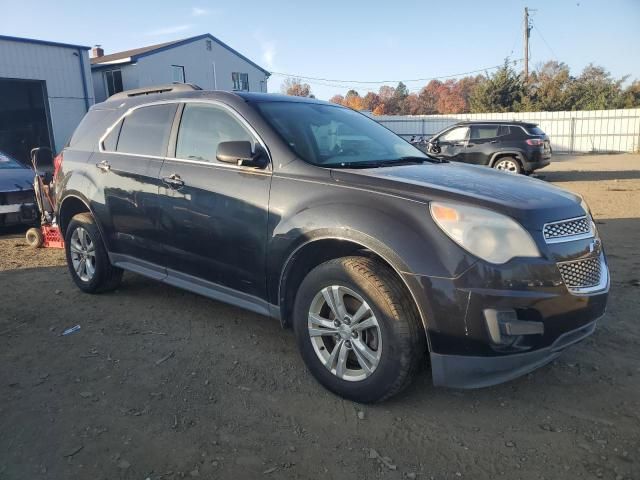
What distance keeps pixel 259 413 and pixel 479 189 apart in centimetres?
185

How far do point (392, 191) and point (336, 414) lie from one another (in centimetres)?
134

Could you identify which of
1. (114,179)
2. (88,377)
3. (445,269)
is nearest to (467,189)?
(445,269)

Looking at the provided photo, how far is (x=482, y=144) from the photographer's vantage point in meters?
14.0

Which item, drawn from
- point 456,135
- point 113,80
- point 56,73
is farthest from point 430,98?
point 456,135

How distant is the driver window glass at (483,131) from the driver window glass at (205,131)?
11.6m

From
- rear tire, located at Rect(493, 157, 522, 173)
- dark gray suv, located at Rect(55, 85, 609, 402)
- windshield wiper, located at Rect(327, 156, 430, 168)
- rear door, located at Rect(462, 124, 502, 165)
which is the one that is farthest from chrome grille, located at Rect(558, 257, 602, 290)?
rear door, located at Rect(462, 124, 502, 165)

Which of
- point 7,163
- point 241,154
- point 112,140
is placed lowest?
point 7,163

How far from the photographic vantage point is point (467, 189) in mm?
2916

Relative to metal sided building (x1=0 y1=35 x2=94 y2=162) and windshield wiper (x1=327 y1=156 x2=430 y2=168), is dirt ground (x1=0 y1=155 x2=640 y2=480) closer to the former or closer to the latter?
windshield wiper (x1=327 y1=156 x2=430 y2=168)

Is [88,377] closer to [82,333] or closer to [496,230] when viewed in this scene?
[82,333]

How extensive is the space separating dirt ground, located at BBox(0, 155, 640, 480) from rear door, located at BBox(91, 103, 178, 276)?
27.0 inches

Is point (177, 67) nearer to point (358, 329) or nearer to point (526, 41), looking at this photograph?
point (526, 41)

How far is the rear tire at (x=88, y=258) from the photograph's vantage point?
4848 millimetres

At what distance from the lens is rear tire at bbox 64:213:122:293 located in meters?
4.85
